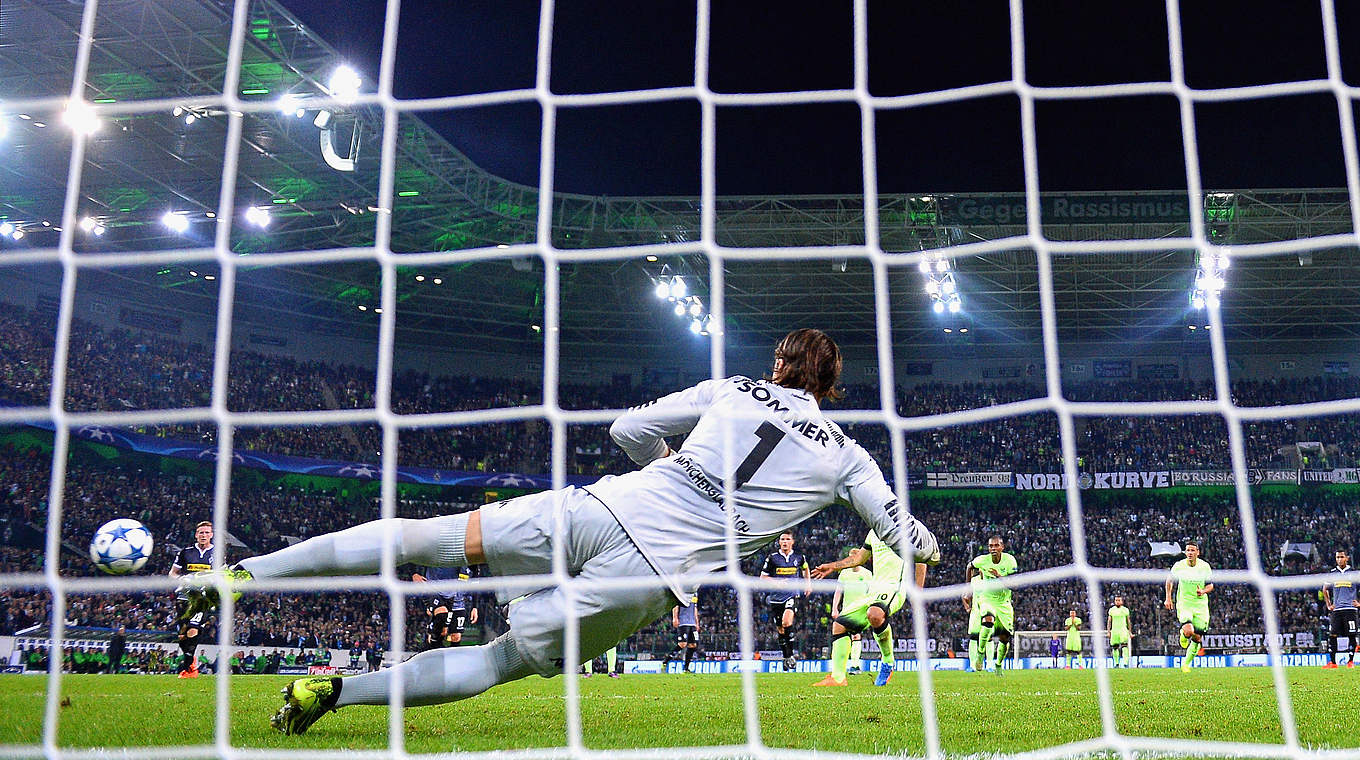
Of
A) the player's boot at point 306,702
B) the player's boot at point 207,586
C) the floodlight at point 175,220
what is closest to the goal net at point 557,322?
the floodlight at point 175,220

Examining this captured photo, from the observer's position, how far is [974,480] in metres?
26.2

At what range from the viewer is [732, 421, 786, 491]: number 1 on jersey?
3.78 m

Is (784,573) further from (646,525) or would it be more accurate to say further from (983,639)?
(646,525)

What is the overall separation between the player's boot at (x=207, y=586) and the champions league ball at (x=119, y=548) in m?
2.77

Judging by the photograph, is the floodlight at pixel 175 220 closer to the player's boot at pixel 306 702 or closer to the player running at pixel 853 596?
the player running at pixel 853 596

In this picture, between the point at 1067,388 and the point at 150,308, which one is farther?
the point at 1067,388

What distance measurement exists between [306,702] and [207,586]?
38.8 inches

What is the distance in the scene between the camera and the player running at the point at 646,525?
11.9 feet

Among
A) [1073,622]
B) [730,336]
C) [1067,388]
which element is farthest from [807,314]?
[1073,622]

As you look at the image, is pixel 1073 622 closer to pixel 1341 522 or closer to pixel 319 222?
pixel 1341 522

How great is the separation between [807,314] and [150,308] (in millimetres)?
15491

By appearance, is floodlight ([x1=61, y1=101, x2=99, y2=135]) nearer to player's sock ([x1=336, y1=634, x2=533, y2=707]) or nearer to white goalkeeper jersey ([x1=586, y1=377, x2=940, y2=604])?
white goalkeeper jersey ([x1=586, y1=377, x2=940, y2=604])

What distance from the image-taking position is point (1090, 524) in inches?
1026

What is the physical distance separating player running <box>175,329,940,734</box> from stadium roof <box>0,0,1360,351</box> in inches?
446
